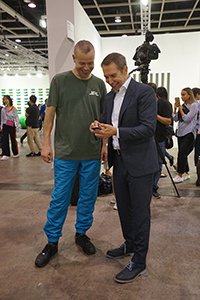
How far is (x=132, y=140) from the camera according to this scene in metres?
1.70

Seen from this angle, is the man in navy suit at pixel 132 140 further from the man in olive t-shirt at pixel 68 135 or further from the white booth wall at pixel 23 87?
the white booth wall at pixel 23 87

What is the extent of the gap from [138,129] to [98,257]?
1.17 meters

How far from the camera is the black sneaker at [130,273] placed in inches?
70.6

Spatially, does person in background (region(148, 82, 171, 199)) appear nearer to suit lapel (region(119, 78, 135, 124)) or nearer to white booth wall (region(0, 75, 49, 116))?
suit lapel (region(119, 78, 135, 124))

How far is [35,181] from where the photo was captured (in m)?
4.48

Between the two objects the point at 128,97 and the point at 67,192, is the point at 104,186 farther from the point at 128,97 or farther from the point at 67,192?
the point at 128,97

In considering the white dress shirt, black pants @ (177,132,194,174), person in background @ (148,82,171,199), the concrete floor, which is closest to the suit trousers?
the white dress shirt

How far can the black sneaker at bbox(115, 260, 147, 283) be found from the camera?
5.88 feet

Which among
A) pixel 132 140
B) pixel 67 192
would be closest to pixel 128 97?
pixel 132 140

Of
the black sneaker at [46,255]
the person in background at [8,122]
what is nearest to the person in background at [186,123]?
the black sneaker at [46,255]

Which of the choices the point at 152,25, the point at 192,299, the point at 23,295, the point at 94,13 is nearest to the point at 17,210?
the point at 23,295

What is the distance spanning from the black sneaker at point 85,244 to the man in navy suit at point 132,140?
1.32 ft

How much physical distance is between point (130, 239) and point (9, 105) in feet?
18.0

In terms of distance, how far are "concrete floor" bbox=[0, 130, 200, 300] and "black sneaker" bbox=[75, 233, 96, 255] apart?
0.05 metres
